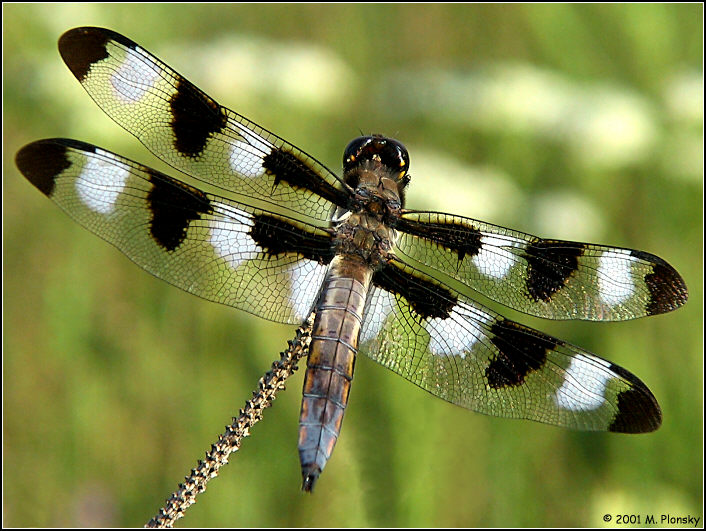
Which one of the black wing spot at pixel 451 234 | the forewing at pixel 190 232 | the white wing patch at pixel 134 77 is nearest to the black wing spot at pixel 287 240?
the forewing at pixel 190 232

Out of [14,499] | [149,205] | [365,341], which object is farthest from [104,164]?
[14,499]

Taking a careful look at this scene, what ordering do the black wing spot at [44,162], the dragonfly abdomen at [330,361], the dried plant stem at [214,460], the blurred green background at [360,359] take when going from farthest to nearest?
1. the blurred green background at [360,359]
2. the black wing spot at [44,162]
3. the dragonfly abdomen at [330,361]
4. the dried plant stem at [214,460]

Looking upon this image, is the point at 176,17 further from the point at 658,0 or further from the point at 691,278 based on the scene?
the point at 691,278

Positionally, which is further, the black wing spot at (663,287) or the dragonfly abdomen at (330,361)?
the black wing spot at (663,287)

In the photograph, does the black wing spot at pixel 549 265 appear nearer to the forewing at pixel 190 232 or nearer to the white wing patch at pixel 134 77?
the forewing at pixel 190 232

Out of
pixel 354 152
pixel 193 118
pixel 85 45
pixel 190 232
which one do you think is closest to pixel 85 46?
pixel 85 45

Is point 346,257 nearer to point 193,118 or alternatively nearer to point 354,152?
point 354,152
